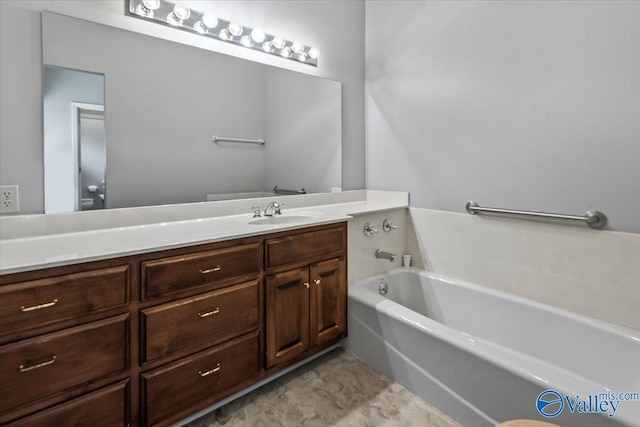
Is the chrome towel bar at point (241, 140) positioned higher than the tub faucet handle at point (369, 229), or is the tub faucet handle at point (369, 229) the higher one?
the chrome towel bar at point (241, 140)

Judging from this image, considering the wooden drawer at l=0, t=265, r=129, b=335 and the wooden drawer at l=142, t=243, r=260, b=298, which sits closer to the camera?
the wooden drawer at l=0, t=265, r=129, b=335

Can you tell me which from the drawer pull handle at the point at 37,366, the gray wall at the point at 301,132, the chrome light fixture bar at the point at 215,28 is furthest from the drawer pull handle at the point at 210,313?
the chrome light fixture bar at the point at 215,28

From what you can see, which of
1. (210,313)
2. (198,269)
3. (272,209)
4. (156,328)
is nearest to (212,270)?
(198,269)

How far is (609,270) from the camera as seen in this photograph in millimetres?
1628

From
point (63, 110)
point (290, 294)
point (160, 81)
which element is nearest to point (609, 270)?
point (290, 294)

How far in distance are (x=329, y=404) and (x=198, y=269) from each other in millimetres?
932

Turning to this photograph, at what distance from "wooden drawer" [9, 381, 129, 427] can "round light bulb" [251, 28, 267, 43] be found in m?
1.92

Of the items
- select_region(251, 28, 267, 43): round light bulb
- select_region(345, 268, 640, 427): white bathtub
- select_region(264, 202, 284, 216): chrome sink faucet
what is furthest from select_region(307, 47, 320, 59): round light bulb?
→ select_region(345, 268, 640, 427): white bathtub

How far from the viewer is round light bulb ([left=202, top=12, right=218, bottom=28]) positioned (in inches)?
72.6

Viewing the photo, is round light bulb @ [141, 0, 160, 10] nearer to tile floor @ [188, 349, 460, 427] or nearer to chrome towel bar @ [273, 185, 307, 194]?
chrome towel bar @ [273, 185, 307, 194]

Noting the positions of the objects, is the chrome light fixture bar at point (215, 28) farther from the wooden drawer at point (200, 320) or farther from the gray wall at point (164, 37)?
the wooden drawer at point (200, 320)

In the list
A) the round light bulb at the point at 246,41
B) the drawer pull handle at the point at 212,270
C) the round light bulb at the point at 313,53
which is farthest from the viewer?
the round light bulb at the point at 313,53

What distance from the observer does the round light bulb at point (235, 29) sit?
1.96m

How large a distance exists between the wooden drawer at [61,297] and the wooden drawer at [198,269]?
90 mm
